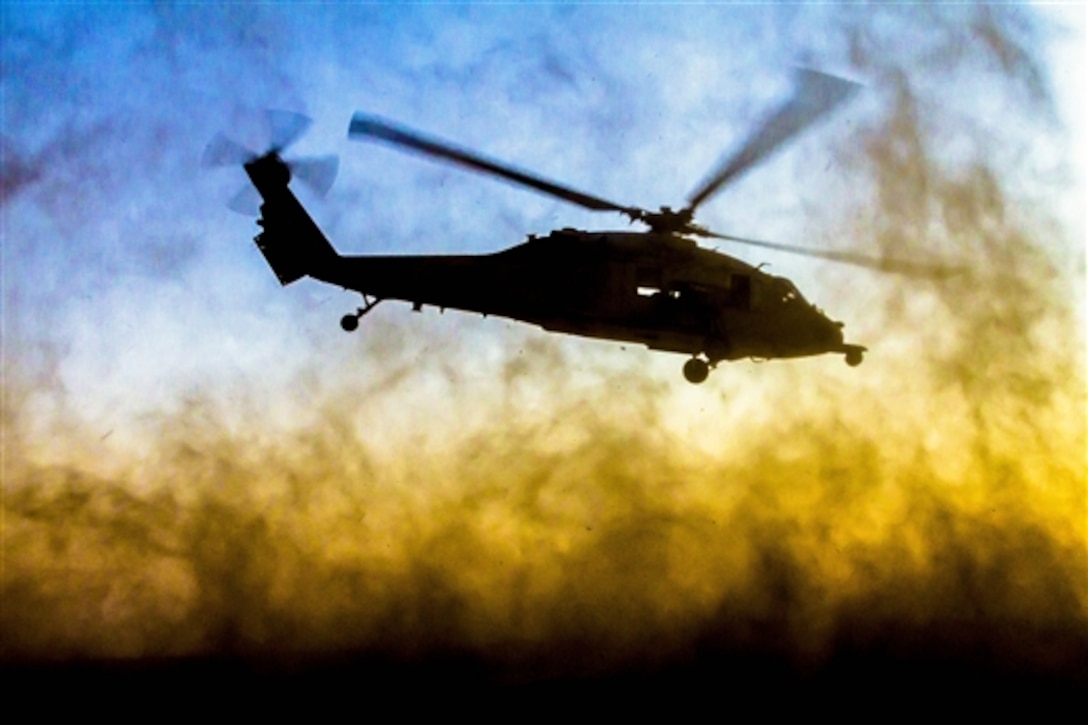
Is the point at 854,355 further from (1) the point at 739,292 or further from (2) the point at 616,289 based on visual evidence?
(2) the point at 616,289

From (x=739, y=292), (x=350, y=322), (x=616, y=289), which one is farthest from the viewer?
(x=739, y=292)

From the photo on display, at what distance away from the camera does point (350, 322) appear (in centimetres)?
1647

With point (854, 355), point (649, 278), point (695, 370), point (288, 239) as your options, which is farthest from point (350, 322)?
point (854, 355)

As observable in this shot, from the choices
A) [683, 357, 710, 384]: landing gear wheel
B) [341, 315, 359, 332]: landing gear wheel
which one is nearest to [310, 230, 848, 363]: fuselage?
[683, 357, 710, 384]: landing gear wheel

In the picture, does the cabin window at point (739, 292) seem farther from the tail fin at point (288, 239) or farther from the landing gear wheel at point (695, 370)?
the tail fin at point (288, 239)

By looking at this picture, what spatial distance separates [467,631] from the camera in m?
28.3

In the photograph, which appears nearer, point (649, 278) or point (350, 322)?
point (350, 322)

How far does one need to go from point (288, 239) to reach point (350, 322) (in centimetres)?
215

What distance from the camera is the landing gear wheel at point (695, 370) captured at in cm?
1808

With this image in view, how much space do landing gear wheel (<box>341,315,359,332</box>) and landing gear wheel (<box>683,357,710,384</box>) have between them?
19.2ft

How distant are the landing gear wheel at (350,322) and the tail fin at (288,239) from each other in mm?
1208

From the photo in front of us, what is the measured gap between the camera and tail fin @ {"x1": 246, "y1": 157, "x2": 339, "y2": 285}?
17.2 meters

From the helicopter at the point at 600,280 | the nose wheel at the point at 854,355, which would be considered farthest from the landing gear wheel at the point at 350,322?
the nose wheel at the point at 854,355

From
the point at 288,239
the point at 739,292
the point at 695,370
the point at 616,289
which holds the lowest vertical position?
the point at 695,370
